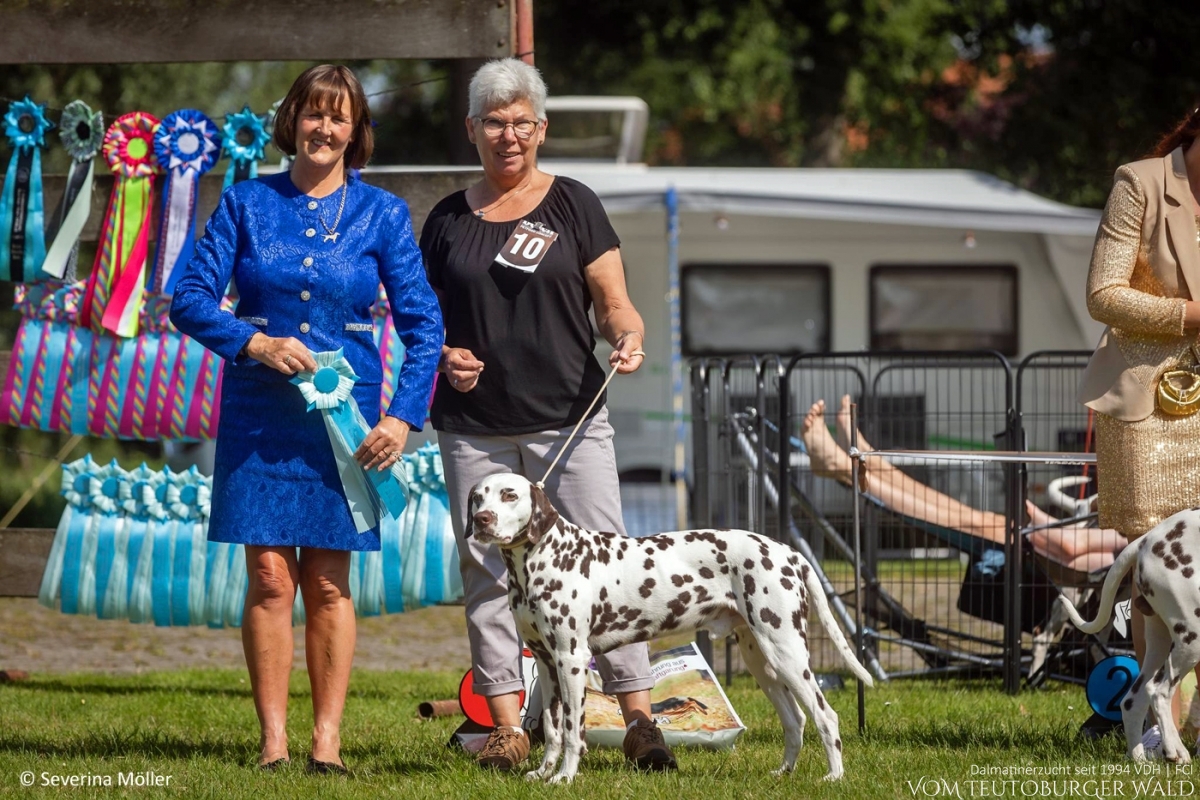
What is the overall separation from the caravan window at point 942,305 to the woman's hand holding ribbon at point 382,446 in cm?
897

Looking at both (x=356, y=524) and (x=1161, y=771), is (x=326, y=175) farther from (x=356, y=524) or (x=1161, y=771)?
(x=1161, y=771)

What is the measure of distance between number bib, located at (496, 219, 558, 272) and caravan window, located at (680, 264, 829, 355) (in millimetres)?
8147

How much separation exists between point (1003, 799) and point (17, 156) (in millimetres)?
4570

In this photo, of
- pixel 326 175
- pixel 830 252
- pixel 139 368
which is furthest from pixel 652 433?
pixel 326 175

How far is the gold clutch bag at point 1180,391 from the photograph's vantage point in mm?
4027

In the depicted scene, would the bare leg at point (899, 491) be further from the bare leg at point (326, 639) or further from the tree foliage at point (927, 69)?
the tree foliage at point (927, 69)

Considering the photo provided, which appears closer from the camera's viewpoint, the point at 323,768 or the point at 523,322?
the point at 323,768

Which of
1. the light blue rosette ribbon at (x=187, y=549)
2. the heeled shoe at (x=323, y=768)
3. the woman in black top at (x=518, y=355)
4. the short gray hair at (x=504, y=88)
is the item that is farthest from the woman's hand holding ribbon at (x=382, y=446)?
the light blue rosette ribbon at (x=187, y=549)

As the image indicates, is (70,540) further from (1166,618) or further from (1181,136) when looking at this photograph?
(1181,136)

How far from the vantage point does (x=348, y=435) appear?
3965 millimetres

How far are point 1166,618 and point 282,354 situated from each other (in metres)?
2.57

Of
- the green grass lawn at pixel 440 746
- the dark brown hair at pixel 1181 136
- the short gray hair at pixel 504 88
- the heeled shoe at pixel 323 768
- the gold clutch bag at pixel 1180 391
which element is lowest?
the green grass lawn at pixel 440 746

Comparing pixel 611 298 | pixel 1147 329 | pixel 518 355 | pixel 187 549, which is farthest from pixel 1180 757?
pixel 187 549

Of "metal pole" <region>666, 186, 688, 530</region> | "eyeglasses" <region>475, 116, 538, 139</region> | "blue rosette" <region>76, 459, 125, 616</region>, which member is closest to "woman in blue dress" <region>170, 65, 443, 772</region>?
"eyeglasses" <region>475, 116, 538, 139</region>
